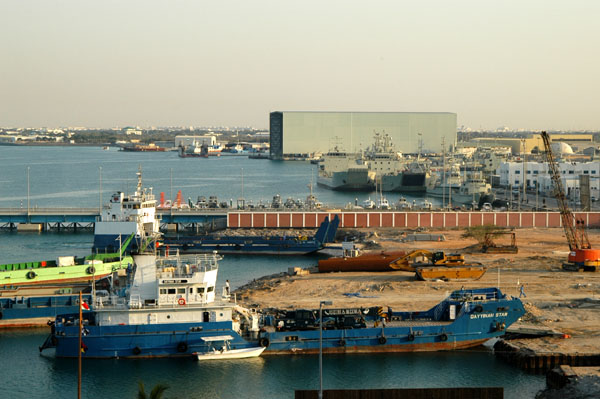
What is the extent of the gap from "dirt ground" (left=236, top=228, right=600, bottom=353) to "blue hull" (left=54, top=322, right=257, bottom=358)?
21.9 ft

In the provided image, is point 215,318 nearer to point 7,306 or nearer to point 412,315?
point 412,315

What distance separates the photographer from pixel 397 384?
28.7 metres

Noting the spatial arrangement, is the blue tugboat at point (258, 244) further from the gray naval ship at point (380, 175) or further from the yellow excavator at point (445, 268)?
the gray naval ship at point (380, 175)

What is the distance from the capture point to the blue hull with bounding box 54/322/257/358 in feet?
99.9

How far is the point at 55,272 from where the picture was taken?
4131 cm

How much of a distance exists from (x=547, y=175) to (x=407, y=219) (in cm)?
4060

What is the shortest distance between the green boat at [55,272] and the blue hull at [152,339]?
8.98 meters

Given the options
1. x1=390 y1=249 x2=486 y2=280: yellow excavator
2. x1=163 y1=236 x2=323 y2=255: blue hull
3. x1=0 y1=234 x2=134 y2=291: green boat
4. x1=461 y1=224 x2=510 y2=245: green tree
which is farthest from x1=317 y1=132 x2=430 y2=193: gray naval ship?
x1=0 y1=234 x2=134 y2=291: green boat

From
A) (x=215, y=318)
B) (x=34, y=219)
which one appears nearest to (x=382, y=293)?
(x=215, y=318)

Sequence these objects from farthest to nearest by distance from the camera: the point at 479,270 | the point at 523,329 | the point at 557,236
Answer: the point at 557,236 → the point at 479,270 → the point at 523,329

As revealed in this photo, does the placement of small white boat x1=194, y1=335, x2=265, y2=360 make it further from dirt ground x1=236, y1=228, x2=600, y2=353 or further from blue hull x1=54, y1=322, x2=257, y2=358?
dirt ground x1=236, y1=228, x2=600, y2=353

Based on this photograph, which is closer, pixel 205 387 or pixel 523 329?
pixel 205 387

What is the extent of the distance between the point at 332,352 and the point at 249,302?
7412mm

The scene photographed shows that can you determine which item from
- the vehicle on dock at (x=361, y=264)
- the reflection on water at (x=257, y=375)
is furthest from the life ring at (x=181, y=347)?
the vehicle on dock at (x=361, y=264)
